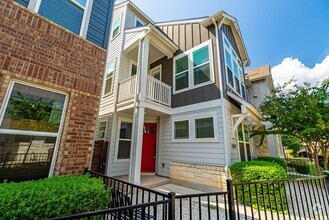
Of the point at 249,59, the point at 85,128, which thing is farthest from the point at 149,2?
the point at 85,128

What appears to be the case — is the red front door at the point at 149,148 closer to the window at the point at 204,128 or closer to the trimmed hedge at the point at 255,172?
the window at the point at 204,128

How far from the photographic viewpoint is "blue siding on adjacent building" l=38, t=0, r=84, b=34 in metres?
3.59

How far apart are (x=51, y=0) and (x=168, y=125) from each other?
6.14m

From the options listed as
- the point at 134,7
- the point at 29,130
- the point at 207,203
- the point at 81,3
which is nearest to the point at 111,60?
the point at 134,7

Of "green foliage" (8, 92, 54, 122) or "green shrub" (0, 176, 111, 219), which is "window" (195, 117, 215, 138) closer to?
"green shrub" (0, 176, 111, 219)

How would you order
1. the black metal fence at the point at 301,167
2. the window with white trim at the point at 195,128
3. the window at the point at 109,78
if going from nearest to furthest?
the window with white trim at the point at 195,128
the window at the point at 109,78
the black metal fence at the point at 301,167

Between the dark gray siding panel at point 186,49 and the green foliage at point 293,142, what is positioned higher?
the dark gray siding panel at point 186,49

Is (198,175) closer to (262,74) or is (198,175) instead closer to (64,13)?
(64,13)

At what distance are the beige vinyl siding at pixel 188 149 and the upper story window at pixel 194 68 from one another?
147 centimetres

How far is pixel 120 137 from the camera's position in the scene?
7457 mm

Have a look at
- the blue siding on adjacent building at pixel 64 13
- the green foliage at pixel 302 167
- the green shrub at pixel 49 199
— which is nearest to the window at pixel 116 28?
the blue siding on adjacent building at pixel 64 13

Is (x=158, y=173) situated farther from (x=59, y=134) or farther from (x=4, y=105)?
(x=4, y=105)

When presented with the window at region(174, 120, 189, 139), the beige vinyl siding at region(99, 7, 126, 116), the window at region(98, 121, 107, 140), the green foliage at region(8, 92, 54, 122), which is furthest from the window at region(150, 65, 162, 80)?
the green foliage at region(8, 92, 54, 122)

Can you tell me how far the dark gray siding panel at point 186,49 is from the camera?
6734 mm
